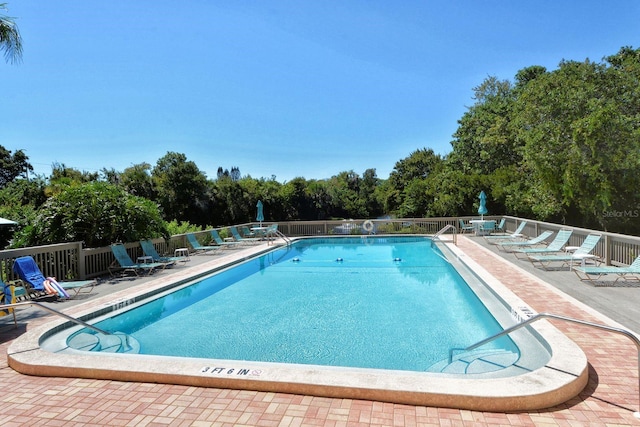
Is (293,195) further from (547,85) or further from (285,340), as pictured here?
(285,340)

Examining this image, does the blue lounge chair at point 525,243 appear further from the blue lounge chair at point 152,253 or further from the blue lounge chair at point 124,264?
the blue lounge chair at point 124,264

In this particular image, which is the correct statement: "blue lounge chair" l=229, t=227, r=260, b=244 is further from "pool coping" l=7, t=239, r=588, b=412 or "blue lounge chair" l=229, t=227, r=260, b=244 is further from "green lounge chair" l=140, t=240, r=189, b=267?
"pool coping" l=7, t=239, r=588, b=412

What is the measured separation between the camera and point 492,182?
74.3 ft

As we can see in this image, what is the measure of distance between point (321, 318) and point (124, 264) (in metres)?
5.79

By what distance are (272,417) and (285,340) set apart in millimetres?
2801

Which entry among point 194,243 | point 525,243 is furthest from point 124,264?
point 525,243

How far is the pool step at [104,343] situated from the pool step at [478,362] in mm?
4085

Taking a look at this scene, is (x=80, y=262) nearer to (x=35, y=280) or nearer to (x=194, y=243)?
(x=35, y=280)

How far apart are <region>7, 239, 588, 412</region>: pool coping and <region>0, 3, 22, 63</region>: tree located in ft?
21.4

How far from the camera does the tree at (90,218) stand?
9.66 metres

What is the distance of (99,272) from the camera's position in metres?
9.78

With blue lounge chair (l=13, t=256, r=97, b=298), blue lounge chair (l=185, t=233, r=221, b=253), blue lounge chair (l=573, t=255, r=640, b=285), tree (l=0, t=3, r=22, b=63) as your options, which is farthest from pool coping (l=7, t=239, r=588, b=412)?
blue lounge chair (l=185, t=233, r=221, b=253)

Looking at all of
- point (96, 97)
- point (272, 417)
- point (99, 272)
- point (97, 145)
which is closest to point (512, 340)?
point (272, 417)

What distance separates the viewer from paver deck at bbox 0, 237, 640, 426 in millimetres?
2857
